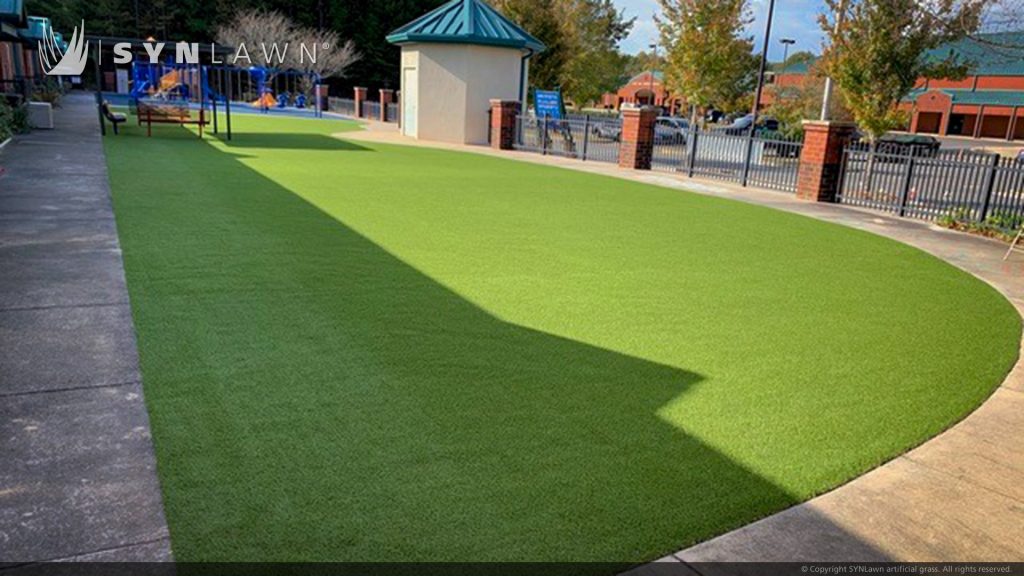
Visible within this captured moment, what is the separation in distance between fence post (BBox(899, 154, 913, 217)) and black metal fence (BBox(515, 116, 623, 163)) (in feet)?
29.8

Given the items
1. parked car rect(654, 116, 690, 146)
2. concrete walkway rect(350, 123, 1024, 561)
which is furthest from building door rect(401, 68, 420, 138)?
concrete walkway rect(350, 123, 1024, 561)

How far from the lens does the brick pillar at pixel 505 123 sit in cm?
2497

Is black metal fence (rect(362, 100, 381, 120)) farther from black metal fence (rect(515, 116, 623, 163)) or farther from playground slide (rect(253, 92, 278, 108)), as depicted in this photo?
black metal fence (rect(515, 116, 623, 163))

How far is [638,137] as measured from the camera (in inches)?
794

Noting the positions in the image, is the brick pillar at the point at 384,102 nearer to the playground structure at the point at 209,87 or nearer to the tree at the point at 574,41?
the playground structure at the point at 209,87

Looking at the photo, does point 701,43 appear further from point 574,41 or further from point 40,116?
point 40,116

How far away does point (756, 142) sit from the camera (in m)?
17.5

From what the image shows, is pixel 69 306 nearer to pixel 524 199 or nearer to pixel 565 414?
pixel 565 414

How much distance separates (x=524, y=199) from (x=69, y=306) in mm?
8656

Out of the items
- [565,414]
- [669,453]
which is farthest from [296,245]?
[669,453]

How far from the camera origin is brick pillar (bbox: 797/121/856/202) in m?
15.2

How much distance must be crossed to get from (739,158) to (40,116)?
19.8 meters

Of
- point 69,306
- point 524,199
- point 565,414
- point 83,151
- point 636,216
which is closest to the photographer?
point 565,414

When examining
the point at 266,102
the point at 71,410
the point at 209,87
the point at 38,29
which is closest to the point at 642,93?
the point at 266,102
